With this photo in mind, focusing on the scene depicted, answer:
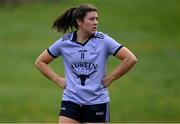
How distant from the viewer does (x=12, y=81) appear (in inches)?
1059

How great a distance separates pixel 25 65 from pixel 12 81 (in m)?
2.90

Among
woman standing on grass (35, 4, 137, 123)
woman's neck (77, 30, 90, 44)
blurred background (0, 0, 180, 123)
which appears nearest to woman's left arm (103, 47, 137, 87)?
woman standing on grass (35, 4, 137, 123)

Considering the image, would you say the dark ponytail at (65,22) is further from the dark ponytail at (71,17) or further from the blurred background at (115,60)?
the blurred background at (115,60)

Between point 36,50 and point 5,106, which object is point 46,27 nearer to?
point 36,50

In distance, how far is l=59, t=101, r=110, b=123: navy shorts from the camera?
7305 mm

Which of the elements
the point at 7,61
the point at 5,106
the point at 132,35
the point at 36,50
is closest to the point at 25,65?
the point at 7,61

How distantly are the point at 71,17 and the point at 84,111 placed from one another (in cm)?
95

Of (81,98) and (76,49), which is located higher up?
(76,49)

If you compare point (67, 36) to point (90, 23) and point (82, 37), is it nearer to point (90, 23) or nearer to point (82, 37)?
point (82, 37)

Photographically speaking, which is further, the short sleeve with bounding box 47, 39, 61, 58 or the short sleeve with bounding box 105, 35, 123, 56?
the short sleeve with bounding box 47, 39, 61, 58

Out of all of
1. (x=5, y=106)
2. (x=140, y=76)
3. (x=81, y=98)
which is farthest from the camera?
(x=140, y=76)

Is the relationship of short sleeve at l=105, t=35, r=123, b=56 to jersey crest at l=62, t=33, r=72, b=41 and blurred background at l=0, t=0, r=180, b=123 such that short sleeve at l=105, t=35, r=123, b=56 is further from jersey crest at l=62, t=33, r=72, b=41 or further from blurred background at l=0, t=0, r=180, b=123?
blurred background at l=0, t=0, r=180, b=123

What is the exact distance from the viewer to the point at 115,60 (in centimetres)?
3003

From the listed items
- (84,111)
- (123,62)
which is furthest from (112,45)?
(84,111)
